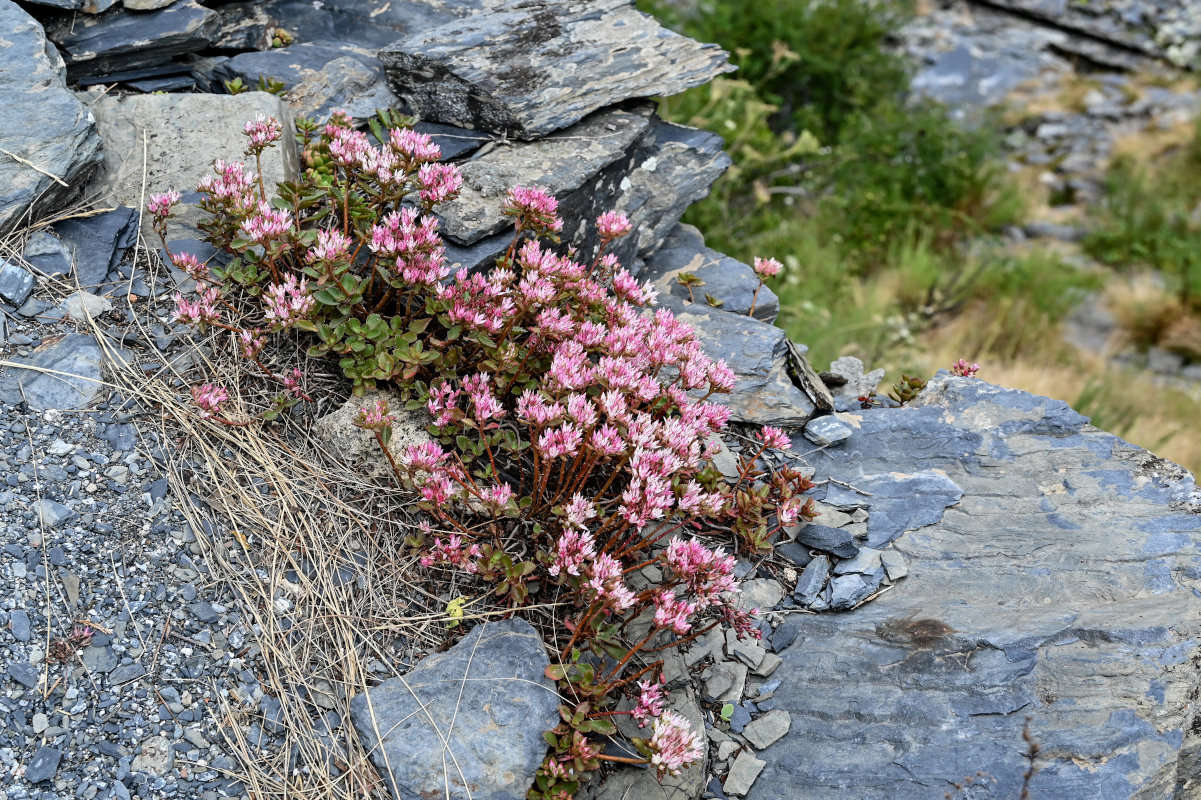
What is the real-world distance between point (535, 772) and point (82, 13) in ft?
13.5

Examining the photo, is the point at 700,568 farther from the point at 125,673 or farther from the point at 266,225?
the point at 266,225

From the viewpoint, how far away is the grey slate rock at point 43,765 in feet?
7.59

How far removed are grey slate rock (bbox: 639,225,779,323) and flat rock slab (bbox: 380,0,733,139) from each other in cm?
84

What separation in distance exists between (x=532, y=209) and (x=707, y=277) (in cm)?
155

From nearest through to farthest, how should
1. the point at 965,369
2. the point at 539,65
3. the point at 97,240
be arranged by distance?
the point at 97,240 < the point at 965,369 < the point at 539,65

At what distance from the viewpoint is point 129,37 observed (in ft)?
13.4

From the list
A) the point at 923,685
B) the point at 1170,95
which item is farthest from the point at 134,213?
the point at 1170,95

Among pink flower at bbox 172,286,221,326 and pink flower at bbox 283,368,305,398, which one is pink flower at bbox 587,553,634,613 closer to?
pink flower at bbox 283,368,305,398

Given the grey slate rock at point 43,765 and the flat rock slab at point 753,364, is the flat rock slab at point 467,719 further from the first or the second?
the flat rock slab at point 753,364

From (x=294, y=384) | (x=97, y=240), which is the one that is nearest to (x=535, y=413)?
(x=294, y=384)

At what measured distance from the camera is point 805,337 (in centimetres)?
589

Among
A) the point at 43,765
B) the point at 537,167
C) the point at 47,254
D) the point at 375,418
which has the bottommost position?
the point at 43,765

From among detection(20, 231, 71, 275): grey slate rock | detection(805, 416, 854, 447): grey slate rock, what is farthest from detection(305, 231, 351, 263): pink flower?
detection(805, 416, 854, 447): grey slate rock

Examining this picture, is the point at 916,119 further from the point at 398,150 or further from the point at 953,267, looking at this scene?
the point at 398,150
